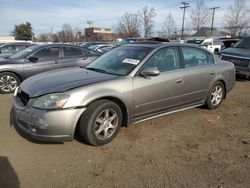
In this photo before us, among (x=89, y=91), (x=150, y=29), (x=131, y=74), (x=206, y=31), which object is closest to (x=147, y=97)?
(x=131, y=74)

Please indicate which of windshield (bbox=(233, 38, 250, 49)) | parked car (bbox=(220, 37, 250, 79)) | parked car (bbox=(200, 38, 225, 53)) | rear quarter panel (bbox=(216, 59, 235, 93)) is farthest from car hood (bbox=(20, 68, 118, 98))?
parked car (bbox=(200, 38, 225, 53))

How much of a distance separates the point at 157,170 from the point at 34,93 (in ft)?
6.69

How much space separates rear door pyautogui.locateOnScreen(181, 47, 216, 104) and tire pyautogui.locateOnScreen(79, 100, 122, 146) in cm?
167

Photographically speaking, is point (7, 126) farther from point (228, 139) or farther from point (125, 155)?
point (228, 139)

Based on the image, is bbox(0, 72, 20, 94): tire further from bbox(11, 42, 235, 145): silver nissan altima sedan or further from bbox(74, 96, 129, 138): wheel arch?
bbox(74, 96, 129, 138): wheel arch

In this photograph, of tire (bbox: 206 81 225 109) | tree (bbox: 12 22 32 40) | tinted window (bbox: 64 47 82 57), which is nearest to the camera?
tire (bbox: 206 81 225 109)

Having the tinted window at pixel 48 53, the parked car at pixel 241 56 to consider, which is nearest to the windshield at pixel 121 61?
the tinted window at pixel 48 53

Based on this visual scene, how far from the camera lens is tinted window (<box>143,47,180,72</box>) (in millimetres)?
4496

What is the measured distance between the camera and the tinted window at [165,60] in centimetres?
450

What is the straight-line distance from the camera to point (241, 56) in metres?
9.55

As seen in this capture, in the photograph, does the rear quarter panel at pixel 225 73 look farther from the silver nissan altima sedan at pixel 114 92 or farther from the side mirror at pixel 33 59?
the side mirror at pixel 33 59

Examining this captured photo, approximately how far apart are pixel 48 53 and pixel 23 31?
7744 centimetres

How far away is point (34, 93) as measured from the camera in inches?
145

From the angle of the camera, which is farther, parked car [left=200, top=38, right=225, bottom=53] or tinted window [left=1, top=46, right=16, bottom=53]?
parked car [left=200, top=38, right=225, bottom=53]
